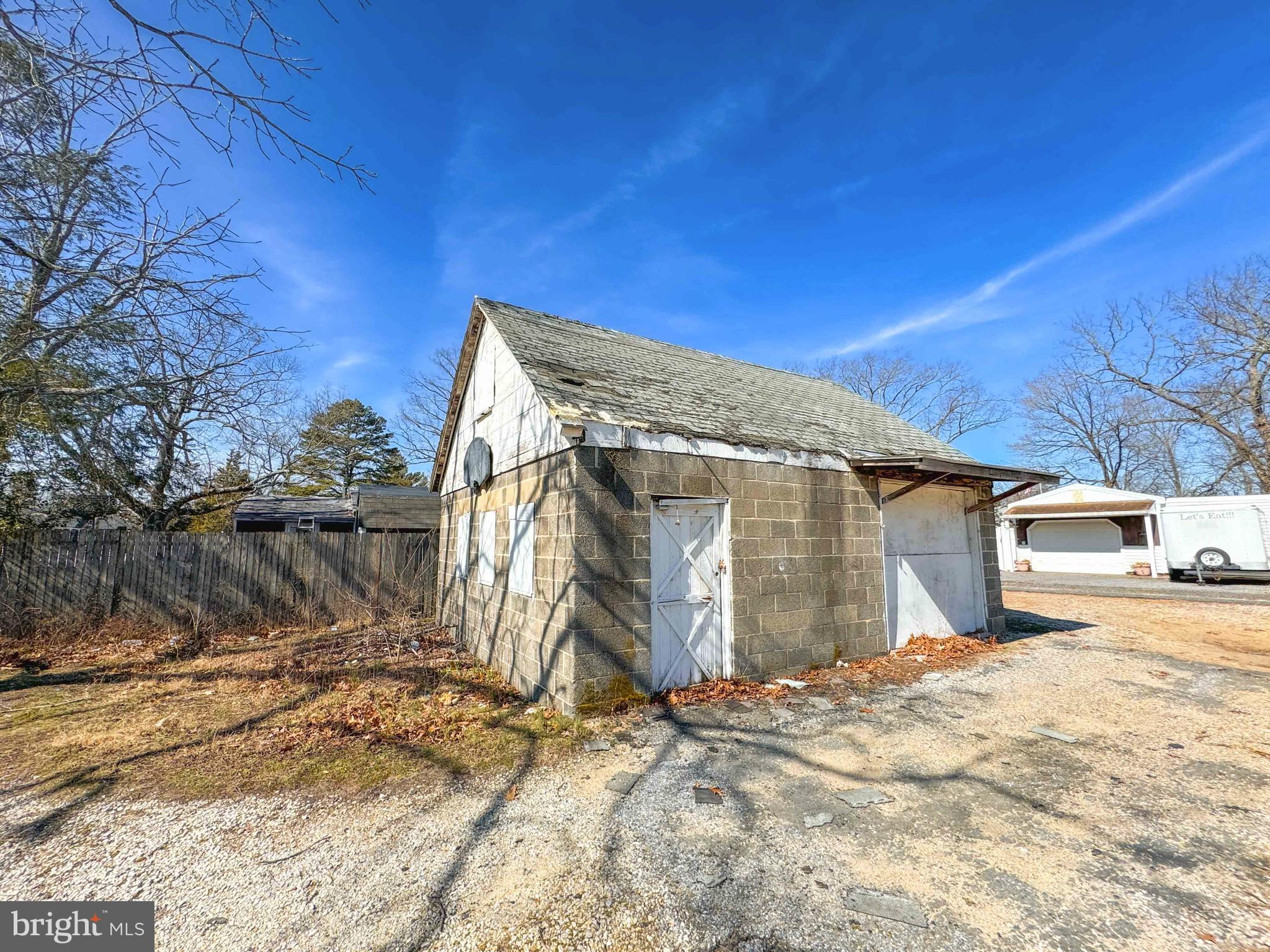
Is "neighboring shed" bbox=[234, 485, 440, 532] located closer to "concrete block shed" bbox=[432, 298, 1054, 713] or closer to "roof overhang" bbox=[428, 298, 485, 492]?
"roof overhang" bbox=[428, 298, 485, 492]

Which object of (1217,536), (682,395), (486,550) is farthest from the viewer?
(1217,536)

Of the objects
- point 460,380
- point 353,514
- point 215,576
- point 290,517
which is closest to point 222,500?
point 290,517

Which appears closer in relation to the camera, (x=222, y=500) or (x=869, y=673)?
(x=869, y=673)

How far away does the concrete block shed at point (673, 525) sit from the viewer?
5.52 metres

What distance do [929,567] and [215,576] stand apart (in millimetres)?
13638

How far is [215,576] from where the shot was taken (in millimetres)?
10000

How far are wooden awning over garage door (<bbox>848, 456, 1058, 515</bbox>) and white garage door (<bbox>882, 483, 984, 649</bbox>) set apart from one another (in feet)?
0.76

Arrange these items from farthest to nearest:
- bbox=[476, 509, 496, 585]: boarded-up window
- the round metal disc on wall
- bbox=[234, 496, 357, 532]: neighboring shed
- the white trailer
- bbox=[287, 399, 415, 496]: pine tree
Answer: bbox=[287, 399, 415, 496]: pine tree, bbox=[234, 496, 357, 532]: neighboring shed, the white trailer, the round metal disc on wall, bbox=[476, 509, 496, 585]: boarded-up window

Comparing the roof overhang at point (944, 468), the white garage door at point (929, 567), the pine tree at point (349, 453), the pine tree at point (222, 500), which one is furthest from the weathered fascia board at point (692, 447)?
the pine tree at point (349, 453)

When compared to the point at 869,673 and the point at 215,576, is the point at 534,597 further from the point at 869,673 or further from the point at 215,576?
the point at 215,576

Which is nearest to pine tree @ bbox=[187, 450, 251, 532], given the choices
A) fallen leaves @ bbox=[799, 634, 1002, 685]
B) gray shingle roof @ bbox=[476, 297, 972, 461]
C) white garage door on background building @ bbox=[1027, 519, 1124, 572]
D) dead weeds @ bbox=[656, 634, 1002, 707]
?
gray shingle roof @ bbox=[476, 297, 972, 461]

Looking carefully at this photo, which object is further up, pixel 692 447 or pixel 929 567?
pixel 692 447

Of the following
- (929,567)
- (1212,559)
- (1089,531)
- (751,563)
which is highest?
(1089,531)

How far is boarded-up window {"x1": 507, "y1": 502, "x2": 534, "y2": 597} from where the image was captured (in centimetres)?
627
